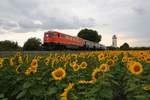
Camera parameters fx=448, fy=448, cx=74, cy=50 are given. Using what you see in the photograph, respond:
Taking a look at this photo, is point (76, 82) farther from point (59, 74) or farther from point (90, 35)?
point (90, 35)

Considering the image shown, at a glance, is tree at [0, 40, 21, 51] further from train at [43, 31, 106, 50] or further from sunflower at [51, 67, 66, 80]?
sunflower at [51, 67, 66, 80]

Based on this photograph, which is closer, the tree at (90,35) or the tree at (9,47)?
the tree at (9,47)

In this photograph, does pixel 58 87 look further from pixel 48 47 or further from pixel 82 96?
pixel 48 47

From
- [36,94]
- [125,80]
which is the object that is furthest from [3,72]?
[125,80]

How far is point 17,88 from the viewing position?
20.9ft

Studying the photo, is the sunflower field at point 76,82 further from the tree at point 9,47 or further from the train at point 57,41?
the train at point 57,41

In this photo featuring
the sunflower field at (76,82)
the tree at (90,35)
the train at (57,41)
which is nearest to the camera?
the sunflower field at (76,82)

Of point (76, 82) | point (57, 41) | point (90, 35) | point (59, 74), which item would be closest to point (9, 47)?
point (57, 41)

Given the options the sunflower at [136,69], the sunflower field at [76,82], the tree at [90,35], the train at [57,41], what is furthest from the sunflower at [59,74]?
the tree at [90,35]

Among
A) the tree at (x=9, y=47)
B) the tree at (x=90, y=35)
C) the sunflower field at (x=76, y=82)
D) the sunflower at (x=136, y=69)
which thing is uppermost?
the tree at (x=90, y=35)

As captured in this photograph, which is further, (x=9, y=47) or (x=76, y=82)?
(x=9, y=47)

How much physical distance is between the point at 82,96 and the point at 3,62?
3.15 m

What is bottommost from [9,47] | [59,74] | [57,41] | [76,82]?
[76,82]

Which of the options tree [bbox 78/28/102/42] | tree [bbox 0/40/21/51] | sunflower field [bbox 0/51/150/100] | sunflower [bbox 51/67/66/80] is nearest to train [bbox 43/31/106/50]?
tree [bbox 0/40/21/51]
